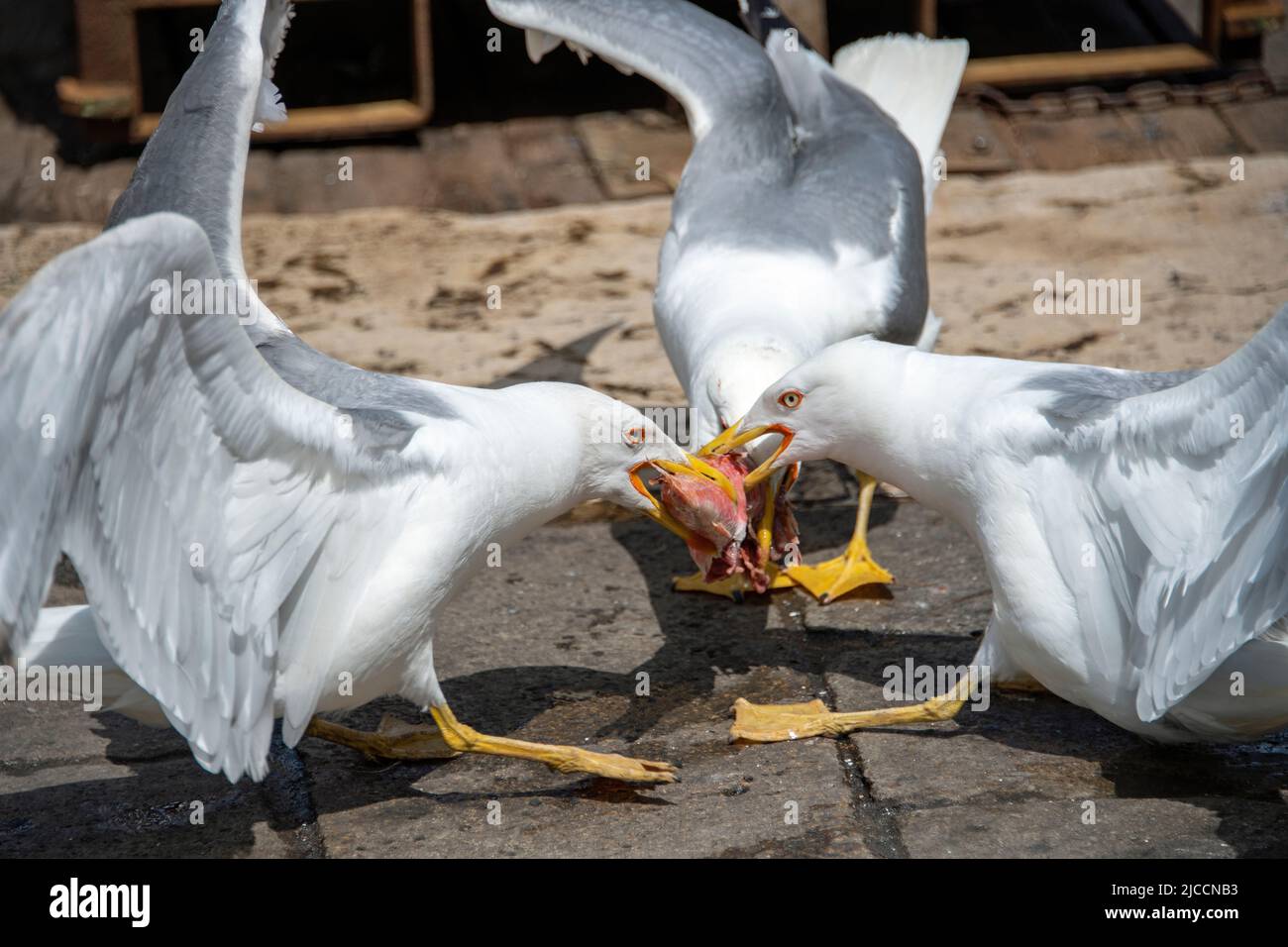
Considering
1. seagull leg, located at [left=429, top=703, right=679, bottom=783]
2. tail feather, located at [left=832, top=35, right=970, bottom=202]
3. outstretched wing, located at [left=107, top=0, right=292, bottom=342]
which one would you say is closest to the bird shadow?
tail feather, located at [left=832, top=35, right=970, bottom=202]

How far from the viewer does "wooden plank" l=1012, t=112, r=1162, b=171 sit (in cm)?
781

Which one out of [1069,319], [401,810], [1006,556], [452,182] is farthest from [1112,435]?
→ [452,182]

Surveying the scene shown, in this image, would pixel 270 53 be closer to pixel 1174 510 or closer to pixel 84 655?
pixel 84 655

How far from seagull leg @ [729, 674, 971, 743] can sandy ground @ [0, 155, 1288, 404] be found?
2.10 metres

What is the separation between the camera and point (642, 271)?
6.91 m

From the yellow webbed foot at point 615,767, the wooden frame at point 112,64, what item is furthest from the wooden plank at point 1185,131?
the yellow webbed foot at point 615,767

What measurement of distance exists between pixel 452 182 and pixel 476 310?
140 centimetres

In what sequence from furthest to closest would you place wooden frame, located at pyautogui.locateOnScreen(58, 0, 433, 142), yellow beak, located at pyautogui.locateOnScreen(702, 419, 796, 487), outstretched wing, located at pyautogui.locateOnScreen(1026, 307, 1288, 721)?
wooden frame, located at pyautogui.locateOnScreen(58, 0, 433, 142) → yellow beak, located at pyautogui.locateOnScreen(702, 419, 796, 487) → outstretched wing, located at pyautogui.locateOnScreen(1026, 307, 1288, 721)

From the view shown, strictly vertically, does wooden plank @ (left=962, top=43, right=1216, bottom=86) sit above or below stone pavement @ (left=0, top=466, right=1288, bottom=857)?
above

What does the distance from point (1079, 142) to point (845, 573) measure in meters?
4.08

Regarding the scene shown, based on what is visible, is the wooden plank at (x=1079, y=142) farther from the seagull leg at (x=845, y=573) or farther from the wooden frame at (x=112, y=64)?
the seagull leg at (x=845, y=573)

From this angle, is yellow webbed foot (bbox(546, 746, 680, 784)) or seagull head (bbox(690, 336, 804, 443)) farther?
seagull head (bbox(690, 336, 804, 443))

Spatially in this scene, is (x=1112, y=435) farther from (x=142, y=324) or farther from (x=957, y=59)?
(x=957, y=59)

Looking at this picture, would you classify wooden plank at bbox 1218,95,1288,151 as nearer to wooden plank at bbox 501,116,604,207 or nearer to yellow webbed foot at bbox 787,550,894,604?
wooden plank at bbox 501,116,604,207
